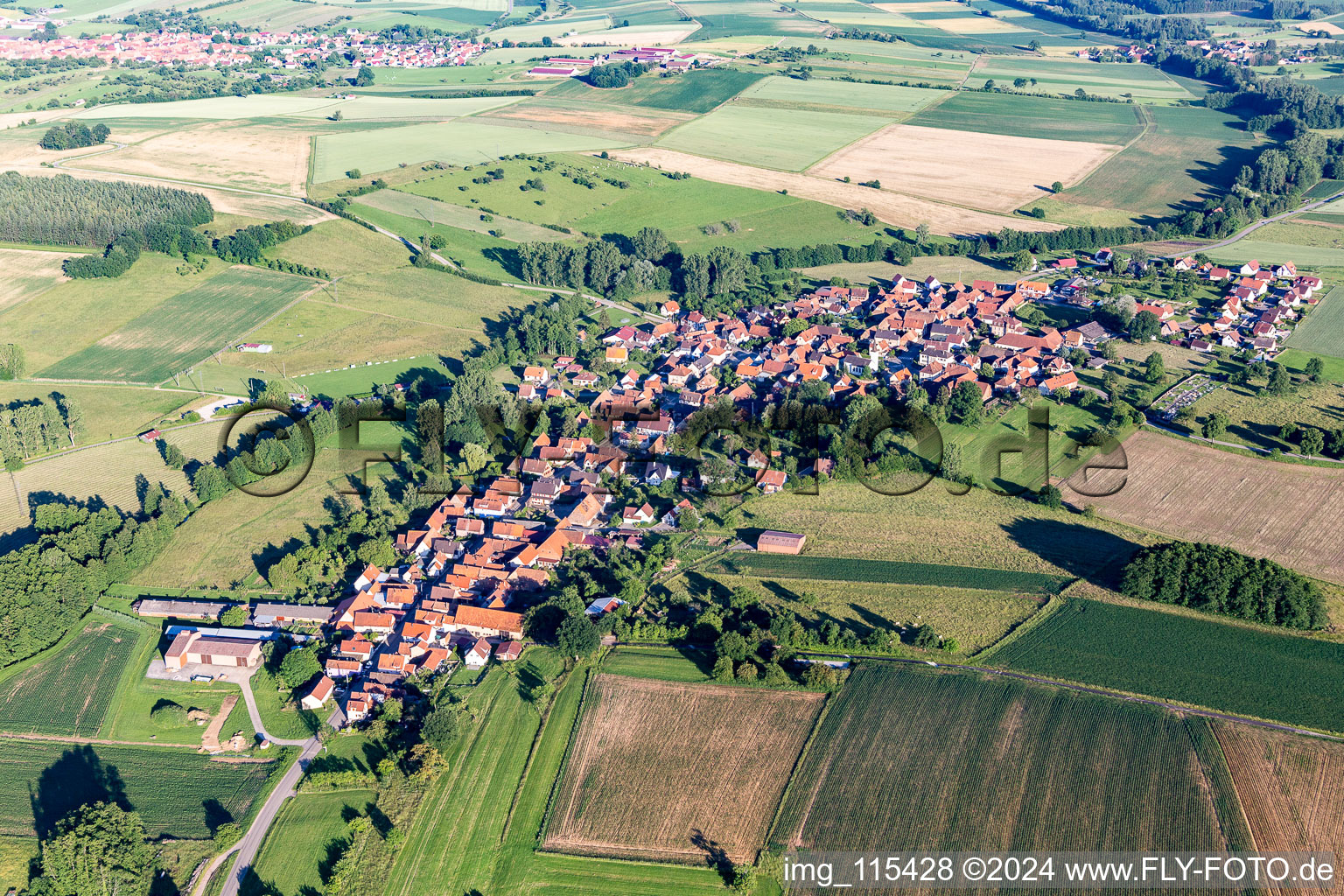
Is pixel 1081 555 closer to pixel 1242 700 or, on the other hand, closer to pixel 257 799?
pixel 1242 700

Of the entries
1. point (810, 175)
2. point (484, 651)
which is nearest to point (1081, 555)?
point (484, 651)

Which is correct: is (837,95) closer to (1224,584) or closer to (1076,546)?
(1076,546)

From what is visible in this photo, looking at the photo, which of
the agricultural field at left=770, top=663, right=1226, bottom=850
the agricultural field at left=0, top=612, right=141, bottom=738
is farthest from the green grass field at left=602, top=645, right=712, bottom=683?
the agricultural field at left=0, top=612, right=141, bottom=738

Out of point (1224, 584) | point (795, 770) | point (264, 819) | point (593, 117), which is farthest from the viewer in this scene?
point (593, 117)

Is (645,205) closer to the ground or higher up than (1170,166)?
closer to the ground

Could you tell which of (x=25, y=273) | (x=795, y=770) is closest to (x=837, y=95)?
(x=25, y=273)

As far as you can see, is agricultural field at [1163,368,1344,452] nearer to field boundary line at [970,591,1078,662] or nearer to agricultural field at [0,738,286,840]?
field boundary line at [970,591,1078,662]

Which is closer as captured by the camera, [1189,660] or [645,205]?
[1189,660]
